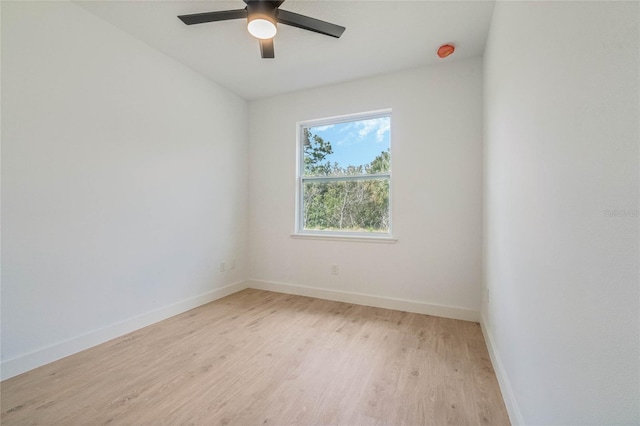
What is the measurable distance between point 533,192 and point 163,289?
308cm

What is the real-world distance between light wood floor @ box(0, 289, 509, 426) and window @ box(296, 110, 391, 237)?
1.22 m

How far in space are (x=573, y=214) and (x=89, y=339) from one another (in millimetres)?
3075

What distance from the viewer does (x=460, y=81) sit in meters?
2.72

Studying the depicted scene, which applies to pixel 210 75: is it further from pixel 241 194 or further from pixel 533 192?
pixel 533 192

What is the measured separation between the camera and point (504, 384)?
155 centimetres

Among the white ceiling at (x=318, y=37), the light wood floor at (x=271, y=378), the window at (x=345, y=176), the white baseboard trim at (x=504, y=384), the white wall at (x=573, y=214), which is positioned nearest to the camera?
the white wall at (x=573, y=214)

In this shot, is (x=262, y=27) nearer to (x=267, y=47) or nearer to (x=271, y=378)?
(x=267, y=47)

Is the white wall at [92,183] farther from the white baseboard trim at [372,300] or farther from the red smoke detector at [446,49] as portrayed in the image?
the red smoke detector at [446,49]

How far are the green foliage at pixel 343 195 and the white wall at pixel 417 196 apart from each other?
0.19m

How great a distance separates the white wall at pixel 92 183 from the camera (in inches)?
69.9

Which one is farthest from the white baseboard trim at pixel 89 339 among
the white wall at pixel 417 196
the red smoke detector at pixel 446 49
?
the red smoke detector at pixel 446 49

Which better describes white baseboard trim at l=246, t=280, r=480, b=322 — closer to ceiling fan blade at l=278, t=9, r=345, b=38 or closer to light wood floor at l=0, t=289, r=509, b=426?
light wood floor at l=0, t=289, r=509, b=426

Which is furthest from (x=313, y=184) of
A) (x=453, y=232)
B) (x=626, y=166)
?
(x=626, y=166)

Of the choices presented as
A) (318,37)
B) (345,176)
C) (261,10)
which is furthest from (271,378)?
(318,37)
